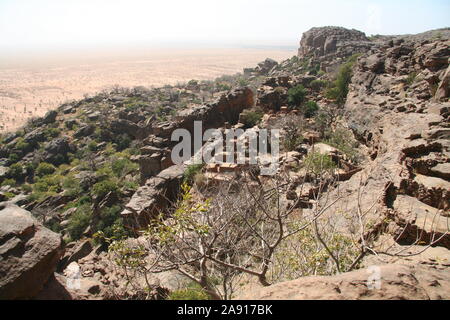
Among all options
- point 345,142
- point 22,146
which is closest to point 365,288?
point 345,142

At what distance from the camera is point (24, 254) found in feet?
15.7

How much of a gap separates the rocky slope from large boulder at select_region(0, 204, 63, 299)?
0.02m

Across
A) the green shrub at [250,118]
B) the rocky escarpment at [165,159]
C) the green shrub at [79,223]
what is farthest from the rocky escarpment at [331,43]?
the green shrub at [79,223]

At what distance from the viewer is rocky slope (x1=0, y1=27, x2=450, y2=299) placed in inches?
191

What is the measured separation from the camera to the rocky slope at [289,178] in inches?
191

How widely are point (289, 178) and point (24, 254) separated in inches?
252

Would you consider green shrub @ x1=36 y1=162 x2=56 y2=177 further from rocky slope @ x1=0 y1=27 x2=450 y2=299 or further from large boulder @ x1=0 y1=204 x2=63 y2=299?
large boulder @ x1=0 y1=204 x2=63 y2=299

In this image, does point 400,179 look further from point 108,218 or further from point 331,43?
point 331,43

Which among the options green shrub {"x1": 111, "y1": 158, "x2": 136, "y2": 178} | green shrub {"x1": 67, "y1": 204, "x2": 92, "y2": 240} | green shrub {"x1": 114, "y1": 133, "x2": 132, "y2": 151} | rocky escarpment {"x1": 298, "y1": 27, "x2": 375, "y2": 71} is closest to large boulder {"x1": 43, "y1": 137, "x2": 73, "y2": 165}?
green shrub {"x1": 114, "y1": 133, "x2": 132, "y2": 151}

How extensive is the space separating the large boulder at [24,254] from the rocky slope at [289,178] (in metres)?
0.02

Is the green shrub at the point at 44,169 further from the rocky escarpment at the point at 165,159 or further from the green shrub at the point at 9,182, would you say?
the rocky escarpment at the point at 165,159

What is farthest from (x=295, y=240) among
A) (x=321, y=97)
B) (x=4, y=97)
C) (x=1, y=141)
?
(x=4, y=97)

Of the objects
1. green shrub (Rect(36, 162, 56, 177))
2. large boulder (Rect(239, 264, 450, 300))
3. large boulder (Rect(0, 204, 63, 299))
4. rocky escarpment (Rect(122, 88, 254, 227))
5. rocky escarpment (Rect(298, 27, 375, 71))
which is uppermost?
rocky escarpment (Rect(298, 27, 375, 71))
